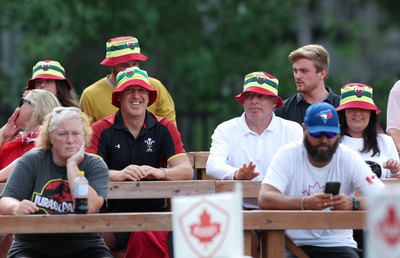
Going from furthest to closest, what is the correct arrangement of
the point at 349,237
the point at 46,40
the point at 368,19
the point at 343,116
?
the point at 368,19
the point at 46,40
the point at 343,116
the point at 349,237

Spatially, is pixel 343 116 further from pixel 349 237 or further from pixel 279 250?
pixel 279 250

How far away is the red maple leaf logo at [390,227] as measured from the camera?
19.5ft

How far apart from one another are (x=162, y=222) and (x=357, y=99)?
267 cm

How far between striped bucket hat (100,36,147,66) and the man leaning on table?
8.50 ft

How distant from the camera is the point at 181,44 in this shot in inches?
866

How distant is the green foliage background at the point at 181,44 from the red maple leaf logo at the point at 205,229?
1334 centimetres

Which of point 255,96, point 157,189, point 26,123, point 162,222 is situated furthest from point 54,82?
point 162,222

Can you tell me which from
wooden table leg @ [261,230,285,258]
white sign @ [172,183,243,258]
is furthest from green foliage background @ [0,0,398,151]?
white sign @ [172,183,243,258]

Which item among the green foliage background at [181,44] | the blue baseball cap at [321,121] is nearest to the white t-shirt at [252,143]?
the blue baseball cap at [321,121]

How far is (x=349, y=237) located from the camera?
28.8ft

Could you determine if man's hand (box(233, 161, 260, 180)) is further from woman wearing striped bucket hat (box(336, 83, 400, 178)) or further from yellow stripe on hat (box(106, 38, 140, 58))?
yellow stripe on hat (box(106, 38, 140, 58))

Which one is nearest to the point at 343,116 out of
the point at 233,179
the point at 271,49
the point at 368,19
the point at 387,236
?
the point at 233,179

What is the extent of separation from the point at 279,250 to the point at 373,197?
82.0 inches

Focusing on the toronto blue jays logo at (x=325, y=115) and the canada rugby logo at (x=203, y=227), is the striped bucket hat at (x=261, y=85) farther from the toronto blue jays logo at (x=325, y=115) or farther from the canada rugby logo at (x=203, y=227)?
the canada rugby logo at (x=203, y=227)
